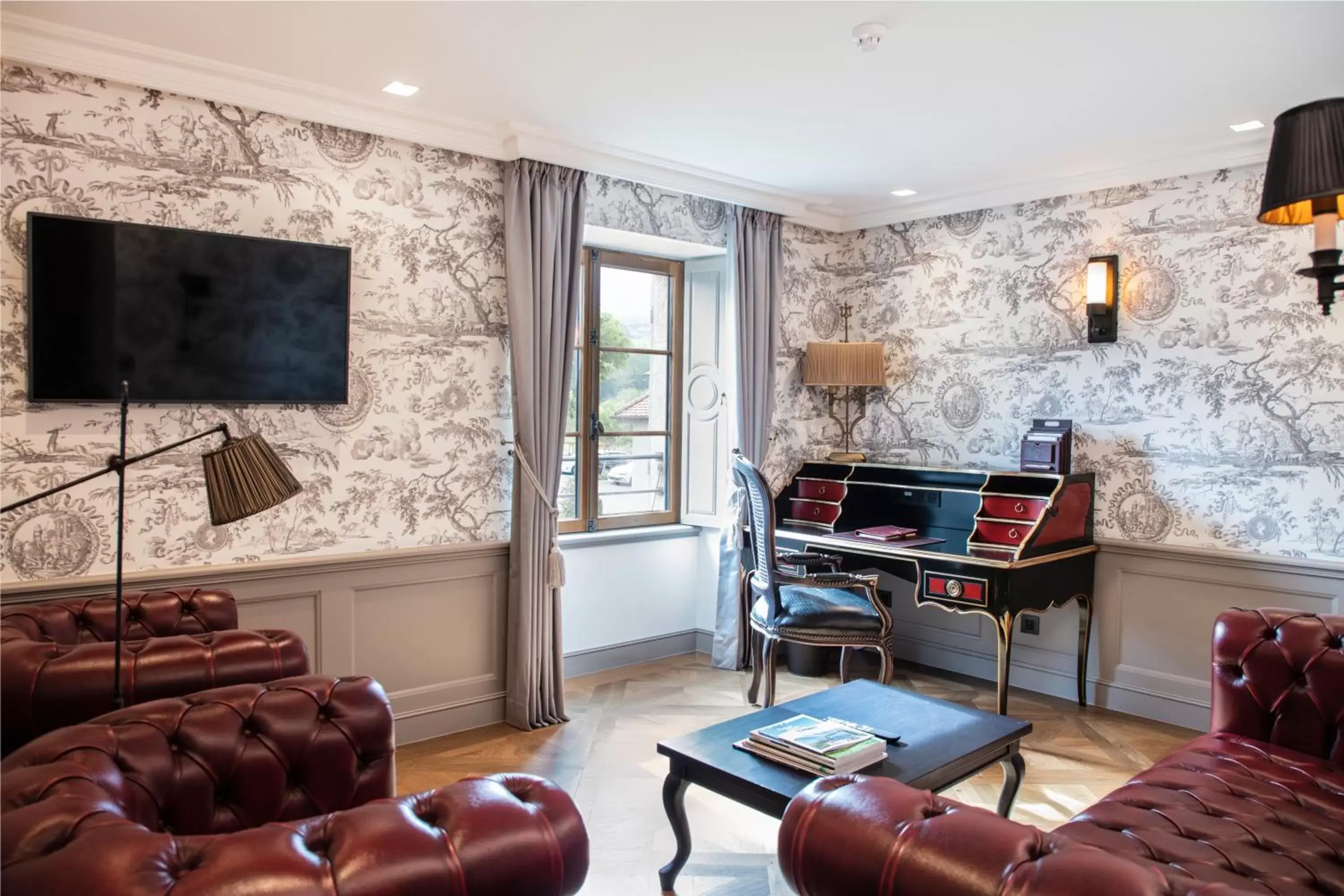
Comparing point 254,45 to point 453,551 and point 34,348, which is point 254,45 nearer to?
point 34,348

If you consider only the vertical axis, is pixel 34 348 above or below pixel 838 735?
above

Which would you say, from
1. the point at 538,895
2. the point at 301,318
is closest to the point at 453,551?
the point at 301,318

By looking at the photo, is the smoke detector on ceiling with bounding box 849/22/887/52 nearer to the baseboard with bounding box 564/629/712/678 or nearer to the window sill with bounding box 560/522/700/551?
the window sill with bounding box 560/522/700/551

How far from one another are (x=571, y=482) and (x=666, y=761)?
1626 millimetres

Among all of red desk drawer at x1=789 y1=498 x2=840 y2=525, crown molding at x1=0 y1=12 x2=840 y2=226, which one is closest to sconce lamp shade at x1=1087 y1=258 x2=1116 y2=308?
red desk drawer at x1=789 y1=498 x2=840 y2=525

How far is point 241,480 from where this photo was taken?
191cm

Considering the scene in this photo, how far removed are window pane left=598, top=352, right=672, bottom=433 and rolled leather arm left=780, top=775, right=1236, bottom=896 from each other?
327 cm

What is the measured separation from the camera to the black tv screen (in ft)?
8.91

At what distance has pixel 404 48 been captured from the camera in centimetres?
279

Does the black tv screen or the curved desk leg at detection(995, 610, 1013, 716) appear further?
the curved desk leg at detection(995, 610, 1013, 716)

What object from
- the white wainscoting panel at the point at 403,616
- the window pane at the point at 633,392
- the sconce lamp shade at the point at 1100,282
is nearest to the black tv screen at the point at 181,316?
the white wainscoting panel at the point at 403,616

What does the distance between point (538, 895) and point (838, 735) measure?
1388 millimetres

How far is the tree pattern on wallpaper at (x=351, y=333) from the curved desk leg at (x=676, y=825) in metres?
1.62

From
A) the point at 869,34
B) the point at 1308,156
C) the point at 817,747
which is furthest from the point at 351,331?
the point at 1308,156
